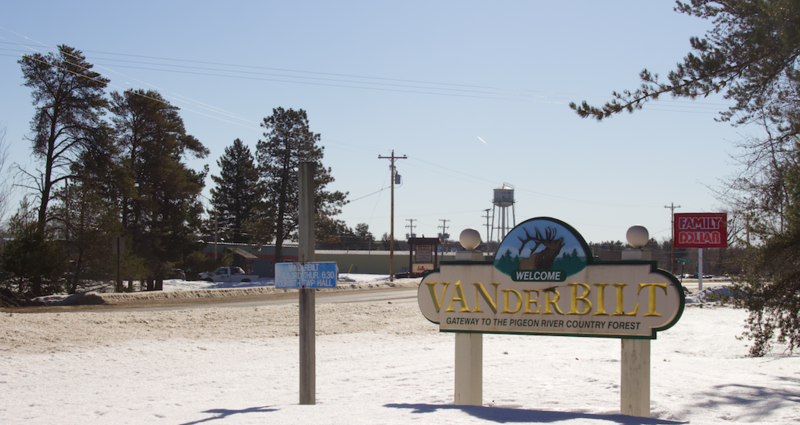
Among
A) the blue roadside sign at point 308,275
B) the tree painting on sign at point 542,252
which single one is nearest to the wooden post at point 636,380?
the tree painting on sign at point 542,252

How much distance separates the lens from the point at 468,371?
7.38 metres

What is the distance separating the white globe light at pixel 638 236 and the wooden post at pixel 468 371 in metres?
2.13

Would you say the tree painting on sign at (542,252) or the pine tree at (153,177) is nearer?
the tree painting on sign at (542,252)

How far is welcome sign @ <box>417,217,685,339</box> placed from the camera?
655 centimetres

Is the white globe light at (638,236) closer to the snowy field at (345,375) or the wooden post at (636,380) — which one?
the wooden post at (636,380)

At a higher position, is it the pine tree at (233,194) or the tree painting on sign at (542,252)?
the pine tree at (233,194)

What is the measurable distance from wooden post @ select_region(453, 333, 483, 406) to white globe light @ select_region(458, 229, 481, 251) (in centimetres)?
109

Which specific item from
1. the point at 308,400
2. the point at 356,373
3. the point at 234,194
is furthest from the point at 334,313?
the point at 234,194

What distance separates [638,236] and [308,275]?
3828mm

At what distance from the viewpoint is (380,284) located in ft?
129

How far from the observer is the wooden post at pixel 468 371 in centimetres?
736

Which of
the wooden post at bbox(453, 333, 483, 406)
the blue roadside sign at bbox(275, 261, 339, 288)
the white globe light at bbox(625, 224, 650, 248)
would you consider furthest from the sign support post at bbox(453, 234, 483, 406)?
the white globe light at bbox(625, 224, 650, 248)

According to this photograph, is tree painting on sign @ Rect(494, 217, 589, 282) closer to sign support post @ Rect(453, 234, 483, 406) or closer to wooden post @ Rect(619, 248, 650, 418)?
sign support post @ Rect(453, 234, 483, 406)

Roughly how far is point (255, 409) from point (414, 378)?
3179mm
